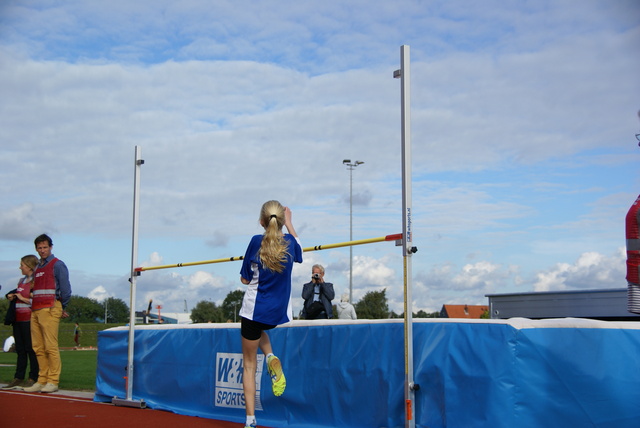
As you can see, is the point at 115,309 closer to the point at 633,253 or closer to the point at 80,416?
the point at 80,416

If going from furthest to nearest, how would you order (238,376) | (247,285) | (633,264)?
(238,376), (247,285), (633,264)

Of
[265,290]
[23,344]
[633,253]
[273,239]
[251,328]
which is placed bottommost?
[23,344]

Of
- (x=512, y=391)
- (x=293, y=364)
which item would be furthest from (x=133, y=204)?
(x=512, y=391)

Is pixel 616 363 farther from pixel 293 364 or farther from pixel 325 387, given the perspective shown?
pixel 293 364

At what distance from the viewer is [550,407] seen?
4.19m

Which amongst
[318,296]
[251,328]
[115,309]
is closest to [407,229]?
[251,328]

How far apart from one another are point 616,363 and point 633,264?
2.88 feet

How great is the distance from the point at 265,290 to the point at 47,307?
200 inches

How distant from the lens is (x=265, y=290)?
513 cm

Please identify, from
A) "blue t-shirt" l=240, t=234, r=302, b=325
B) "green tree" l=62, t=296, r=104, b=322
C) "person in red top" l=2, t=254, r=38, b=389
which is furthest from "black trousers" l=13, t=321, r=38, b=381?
"green tree" l=62, t=296, r=104, b=322

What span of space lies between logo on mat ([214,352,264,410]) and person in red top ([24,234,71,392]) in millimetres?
3425

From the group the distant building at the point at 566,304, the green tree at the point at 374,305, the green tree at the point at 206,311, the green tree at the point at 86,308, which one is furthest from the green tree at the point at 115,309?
the distant building at the point at 566,304

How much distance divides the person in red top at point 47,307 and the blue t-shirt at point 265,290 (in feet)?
15.8

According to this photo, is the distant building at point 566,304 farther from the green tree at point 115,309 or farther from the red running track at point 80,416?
the green tree at point 115,309
